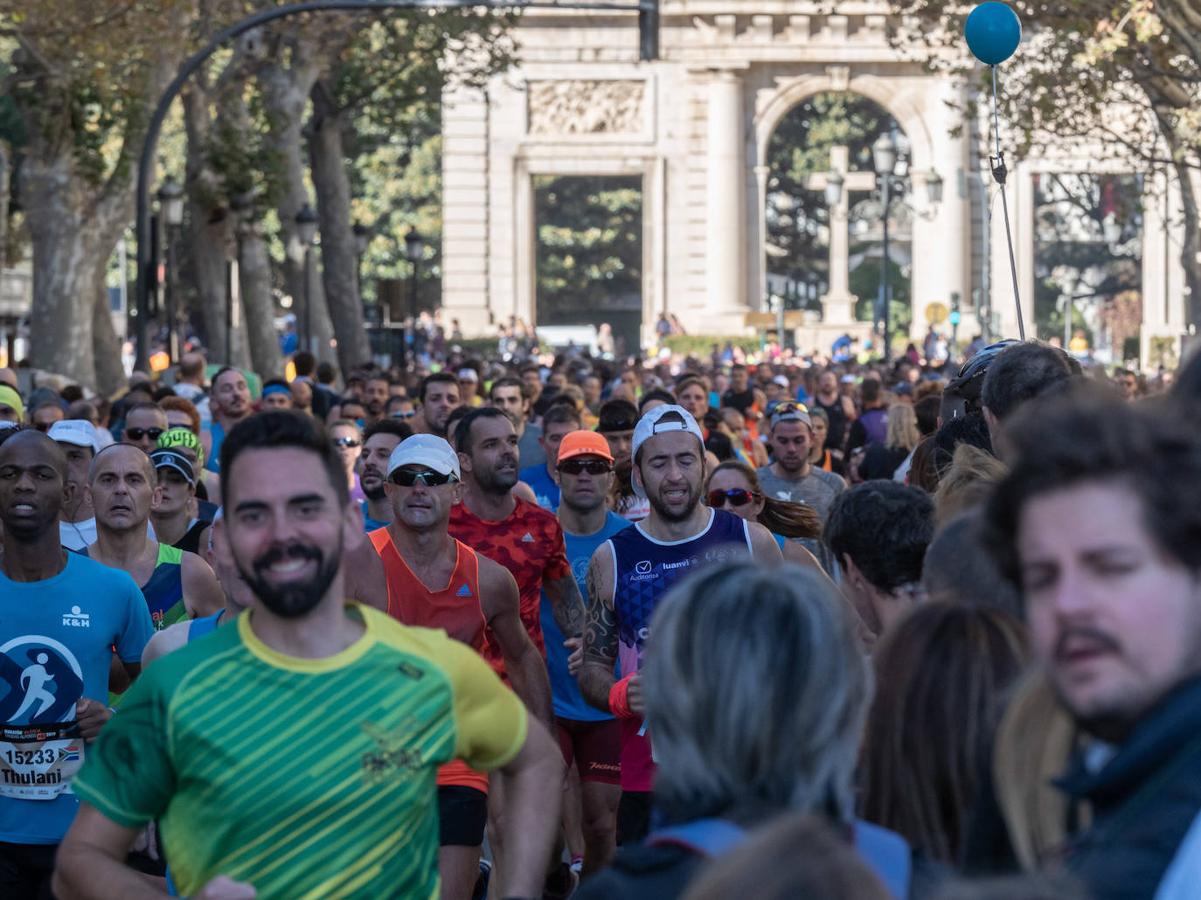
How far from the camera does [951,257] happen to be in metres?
63.1

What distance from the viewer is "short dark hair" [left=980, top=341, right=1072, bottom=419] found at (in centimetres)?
645

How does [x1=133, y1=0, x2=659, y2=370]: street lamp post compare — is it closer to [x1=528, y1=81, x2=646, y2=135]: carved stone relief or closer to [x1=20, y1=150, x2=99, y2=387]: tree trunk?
[x1=20, y1=150, x2=99, y2=387]: tree trunk

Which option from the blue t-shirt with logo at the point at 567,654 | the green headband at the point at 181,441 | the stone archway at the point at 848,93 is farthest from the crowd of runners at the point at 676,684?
the stone archway at the point at 848,93

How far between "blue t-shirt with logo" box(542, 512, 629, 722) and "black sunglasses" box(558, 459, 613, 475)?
0.87 ft

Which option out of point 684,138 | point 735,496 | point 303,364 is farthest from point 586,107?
point 735,496

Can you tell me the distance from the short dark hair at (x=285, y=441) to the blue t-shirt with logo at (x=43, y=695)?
8.33 ft

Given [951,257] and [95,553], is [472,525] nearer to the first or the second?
[95,553]

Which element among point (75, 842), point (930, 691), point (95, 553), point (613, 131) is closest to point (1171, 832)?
point (930, 691)

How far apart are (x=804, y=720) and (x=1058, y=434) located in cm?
62

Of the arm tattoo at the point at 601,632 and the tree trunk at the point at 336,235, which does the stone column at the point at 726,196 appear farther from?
the arm tattoo at the point at 601,632

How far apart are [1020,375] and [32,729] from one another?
9.59 ft

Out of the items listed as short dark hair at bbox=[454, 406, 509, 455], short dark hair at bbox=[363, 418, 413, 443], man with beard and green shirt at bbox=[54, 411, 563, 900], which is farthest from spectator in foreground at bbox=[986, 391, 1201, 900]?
short dark hair at bbox=[363, 418, 413, 443]

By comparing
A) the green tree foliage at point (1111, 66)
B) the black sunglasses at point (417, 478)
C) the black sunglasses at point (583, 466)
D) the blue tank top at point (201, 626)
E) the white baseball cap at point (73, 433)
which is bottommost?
the blue tank top at point (201, 626)

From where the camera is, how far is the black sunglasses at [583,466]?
9.97 meters
